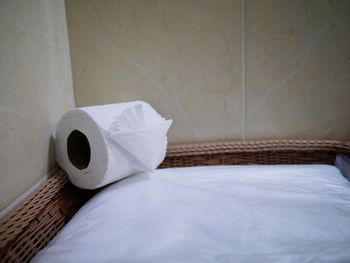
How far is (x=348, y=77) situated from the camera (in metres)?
0.88

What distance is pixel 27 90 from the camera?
2.06ft

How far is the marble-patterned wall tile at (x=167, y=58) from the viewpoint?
0.87 m

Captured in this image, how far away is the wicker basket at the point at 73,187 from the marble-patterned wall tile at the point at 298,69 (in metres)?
0.07

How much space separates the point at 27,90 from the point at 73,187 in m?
0.28

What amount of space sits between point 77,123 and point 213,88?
0.44m

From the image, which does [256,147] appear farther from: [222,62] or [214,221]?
[214,221]

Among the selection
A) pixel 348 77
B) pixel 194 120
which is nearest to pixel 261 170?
pixel 194 120

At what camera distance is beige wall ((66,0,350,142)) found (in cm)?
86

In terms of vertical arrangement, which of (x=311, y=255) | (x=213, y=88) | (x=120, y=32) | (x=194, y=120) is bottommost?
(x=311, y=255)

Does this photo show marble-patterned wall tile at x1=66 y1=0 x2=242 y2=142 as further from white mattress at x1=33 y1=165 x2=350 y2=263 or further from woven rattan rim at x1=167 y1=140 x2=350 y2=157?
white mattress at x1=33 y1=165 x2=350 y2=263

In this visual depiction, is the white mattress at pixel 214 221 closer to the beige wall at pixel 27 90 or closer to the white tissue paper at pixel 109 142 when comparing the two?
the white tissue paper at pixel 109 142

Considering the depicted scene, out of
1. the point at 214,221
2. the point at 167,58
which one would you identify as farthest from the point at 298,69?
the point at 214,221

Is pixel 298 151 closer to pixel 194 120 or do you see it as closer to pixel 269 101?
pixel 269 101

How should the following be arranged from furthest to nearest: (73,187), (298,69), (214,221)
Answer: (298,69)
(73,187)
(214,221)
